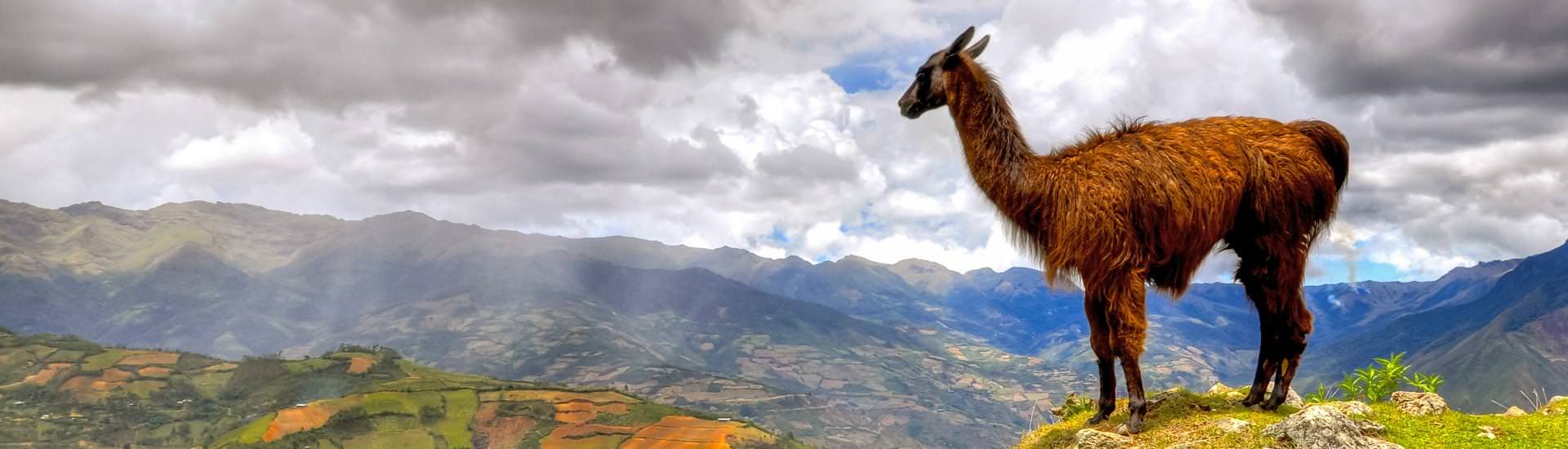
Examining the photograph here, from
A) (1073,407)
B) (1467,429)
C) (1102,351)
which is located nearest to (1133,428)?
(1102,351)

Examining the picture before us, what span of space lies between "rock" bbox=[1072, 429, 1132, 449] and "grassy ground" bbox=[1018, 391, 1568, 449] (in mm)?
136

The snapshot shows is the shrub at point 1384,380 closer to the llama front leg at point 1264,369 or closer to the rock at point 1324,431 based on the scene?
the llama front leg at point 1264,369

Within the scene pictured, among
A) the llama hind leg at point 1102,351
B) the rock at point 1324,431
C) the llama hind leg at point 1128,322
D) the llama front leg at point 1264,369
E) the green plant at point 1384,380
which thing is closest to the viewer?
the rock at point 1324,431

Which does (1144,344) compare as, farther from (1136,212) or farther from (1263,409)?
(1263,409)

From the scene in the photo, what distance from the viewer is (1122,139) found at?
394 inches

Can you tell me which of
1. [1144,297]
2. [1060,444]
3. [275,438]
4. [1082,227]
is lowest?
[275,438]

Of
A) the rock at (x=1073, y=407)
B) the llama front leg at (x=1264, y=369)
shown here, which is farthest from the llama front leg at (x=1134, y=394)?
the rock at (x=1073, y=407)

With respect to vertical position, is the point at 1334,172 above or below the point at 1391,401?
above

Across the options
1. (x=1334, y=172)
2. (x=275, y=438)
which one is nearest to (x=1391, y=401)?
(x=1334, y=172)

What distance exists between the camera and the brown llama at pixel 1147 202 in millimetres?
9305

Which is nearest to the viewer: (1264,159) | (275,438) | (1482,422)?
(1482,422)

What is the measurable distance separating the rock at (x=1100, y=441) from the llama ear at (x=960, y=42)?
4636 millimetres

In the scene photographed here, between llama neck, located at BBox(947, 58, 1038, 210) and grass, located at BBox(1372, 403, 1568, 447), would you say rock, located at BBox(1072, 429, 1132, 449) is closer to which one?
grass, located at BBox(1372, 403, 1568, 447)

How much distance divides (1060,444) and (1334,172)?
459 cm
